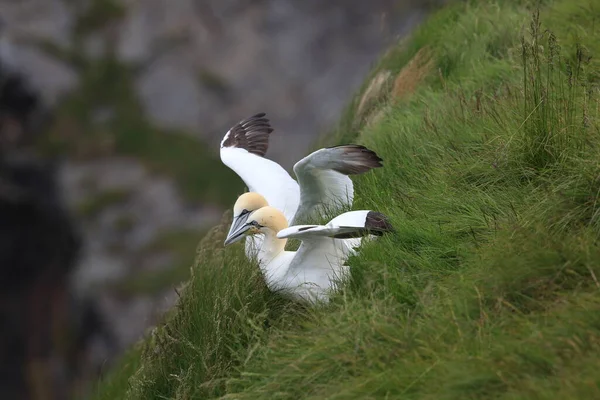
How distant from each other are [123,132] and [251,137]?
11.0 metres

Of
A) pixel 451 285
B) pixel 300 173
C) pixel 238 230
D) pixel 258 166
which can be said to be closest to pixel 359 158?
pixel 300 173

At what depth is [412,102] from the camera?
257 inches

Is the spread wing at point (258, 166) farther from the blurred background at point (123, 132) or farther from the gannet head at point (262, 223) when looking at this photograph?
the blurred background at point (123, 132)

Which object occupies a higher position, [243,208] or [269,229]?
[243,208]

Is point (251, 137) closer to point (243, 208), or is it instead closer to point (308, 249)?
point (243, 208)

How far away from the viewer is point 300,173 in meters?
4.99

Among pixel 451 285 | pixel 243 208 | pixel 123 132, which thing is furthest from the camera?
pixel 123 132

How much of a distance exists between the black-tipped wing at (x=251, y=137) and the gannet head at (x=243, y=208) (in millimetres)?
1580

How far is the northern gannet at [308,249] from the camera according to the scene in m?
4.18

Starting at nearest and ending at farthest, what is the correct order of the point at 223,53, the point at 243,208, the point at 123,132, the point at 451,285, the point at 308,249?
the point at 451,285, the point at 308,249, the point at 243,208, the point at 123,132, the point at 223,53

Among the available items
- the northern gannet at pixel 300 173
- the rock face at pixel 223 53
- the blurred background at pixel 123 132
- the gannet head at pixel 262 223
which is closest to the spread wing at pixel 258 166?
the northern gannet at pixel 300 173

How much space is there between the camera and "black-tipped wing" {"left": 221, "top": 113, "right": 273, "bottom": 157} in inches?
258

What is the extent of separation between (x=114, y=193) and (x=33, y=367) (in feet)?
11.0

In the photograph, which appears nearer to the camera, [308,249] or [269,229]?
[308,249]
